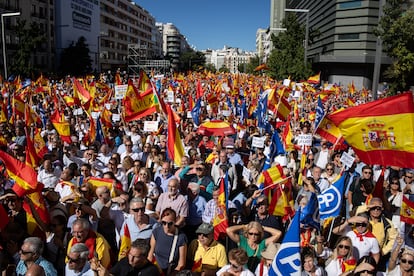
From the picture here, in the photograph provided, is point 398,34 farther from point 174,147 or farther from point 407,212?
point 407,212

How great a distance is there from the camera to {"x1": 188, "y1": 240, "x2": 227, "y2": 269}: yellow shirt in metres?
4.52

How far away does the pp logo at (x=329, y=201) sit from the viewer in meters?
5.70

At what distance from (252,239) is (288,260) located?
776 mm


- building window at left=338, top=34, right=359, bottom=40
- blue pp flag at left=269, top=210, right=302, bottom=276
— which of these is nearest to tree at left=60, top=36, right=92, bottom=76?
building window at left=338, top=34, right=359, bottom=40

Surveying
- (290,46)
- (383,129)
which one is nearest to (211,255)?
(383,129)

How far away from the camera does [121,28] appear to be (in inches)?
3450

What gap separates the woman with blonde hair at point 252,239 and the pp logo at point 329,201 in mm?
1023

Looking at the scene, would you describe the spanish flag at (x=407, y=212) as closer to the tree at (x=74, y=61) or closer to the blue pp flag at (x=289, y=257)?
the blue pp flag at (x=289, y=257)

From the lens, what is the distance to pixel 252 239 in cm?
463

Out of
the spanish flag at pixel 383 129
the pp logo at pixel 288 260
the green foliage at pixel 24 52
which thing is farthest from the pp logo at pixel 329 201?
the green foliage at pixel 24 52

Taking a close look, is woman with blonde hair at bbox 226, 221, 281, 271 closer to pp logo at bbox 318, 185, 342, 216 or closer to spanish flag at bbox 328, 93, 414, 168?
pp logo at bbox 318, 185, 342, 216

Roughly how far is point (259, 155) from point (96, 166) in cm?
340

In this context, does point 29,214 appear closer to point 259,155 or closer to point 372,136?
point 372,136

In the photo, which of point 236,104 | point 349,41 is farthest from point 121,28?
point 236,104
